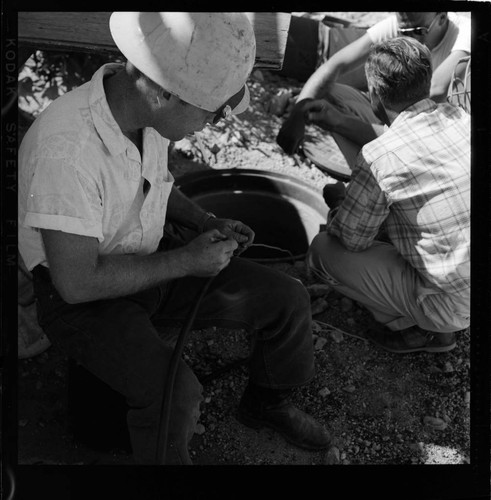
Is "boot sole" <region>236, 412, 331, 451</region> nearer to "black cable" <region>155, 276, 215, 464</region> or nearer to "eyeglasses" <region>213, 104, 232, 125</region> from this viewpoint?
"black cable" <region>155, 276, 215, 464</region>

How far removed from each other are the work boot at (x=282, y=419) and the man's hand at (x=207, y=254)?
21.8 inches

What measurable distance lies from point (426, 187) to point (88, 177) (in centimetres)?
117

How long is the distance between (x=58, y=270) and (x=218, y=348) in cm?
109

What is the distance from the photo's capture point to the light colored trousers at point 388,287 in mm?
2660

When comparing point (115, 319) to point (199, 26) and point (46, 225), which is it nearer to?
point (46, 225)

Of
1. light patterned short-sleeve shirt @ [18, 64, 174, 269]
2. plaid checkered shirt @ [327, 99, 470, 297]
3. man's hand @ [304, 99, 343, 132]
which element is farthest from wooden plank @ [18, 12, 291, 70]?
man's hand @ [304, 99, 343, 132]

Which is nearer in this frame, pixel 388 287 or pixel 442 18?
pixel 388 287

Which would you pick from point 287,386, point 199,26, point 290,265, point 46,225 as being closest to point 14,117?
point 46,225

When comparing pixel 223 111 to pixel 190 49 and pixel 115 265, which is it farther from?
pixel 115 265

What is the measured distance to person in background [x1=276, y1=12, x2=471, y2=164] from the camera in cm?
311

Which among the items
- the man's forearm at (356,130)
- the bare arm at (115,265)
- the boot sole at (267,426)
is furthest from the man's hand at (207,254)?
the man's forearm at (356,130)

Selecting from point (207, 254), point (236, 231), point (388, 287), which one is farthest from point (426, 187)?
point (207, 254)

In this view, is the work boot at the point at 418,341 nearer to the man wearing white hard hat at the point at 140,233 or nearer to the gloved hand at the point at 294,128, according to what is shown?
the man wearing white hard hat at the point at 140,233

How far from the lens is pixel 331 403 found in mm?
2664
